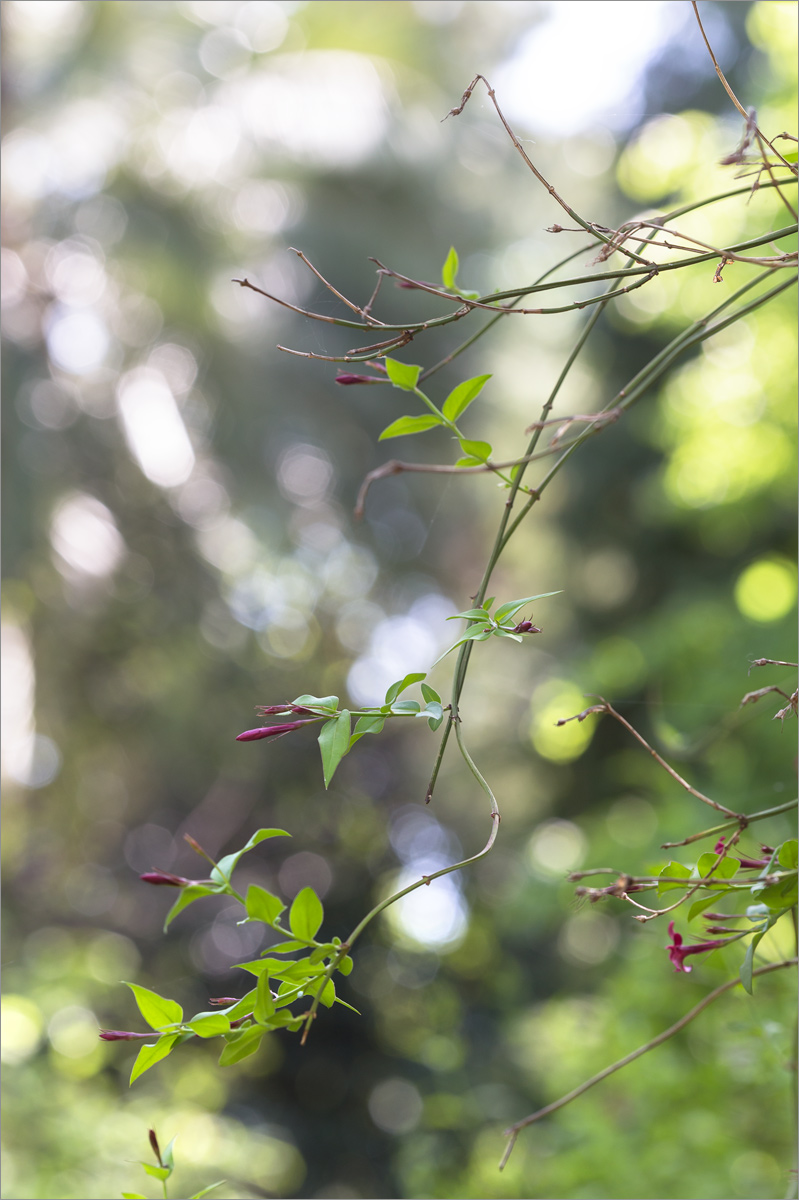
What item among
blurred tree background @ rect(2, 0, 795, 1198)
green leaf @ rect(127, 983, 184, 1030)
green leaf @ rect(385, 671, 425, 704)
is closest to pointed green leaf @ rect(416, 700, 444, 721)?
green leaf @ rect(385, 671, 425, 704)

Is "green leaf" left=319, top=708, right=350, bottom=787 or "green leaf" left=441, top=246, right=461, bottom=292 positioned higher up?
"green leaf" left=441, top=246, right=461, bottom=292

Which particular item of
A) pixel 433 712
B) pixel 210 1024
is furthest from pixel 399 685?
pixel 210 1024

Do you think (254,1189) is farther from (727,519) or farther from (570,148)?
(570,148)

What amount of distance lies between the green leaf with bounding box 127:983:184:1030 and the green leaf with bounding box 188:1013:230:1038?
1 centimetres

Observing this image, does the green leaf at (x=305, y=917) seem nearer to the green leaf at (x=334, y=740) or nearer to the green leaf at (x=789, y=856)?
the green leaf at (x=334, y=740)

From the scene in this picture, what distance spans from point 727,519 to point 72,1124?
6.07 feet

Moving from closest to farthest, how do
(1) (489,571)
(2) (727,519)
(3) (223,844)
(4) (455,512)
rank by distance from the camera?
(1) (489,571) → (2) (727,519) → (3) (223,844) → (4) (455,512)

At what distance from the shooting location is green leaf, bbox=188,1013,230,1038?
23 centimetres

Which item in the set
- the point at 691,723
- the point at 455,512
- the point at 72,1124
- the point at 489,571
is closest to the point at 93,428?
the point at 455,512

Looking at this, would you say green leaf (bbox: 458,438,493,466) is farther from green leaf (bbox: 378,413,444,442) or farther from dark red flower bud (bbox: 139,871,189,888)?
dark red flower bud (bbox: 139,871,189,888)

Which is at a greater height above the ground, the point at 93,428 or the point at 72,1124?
the point at 93,428

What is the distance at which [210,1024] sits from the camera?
23 centimetres

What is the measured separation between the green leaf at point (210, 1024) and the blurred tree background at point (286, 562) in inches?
59.7

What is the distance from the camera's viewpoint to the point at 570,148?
6.71ft
